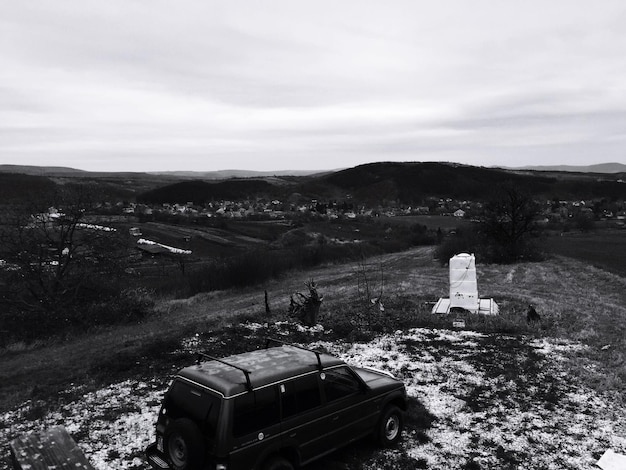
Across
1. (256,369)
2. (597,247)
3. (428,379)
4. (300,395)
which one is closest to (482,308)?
(428,379)

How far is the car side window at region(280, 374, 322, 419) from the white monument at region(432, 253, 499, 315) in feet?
52.6

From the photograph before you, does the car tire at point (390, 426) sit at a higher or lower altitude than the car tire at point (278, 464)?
lower

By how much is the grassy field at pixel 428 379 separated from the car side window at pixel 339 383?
1398 mm

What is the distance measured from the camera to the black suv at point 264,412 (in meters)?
6.78

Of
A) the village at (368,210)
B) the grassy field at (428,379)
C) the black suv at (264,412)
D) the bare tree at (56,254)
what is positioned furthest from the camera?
the village at (368,210)

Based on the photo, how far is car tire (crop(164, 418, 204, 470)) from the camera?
668cm

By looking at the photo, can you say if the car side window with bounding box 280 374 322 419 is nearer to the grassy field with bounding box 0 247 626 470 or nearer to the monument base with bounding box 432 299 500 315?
the grassy field with bounding box 0 247 626 470

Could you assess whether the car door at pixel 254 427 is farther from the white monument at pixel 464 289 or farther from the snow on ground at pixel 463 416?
the white monument at pixel 464 289

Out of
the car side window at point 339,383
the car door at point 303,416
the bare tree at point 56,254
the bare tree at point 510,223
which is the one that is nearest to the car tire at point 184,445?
the car door at point 303,416

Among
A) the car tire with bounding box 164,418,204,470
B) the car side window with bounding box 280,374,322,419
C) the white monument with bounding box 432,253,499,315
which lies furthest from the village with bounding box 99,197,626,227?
the car tire with bounding box 164,418,204,470

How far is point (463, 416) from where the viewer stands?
36.4 ft

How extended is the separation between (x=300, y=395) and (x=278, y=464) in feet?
3.59

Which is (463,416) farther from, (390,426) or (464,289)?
(464,289)

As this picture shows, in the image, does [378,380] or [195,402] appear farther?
[378,380]
